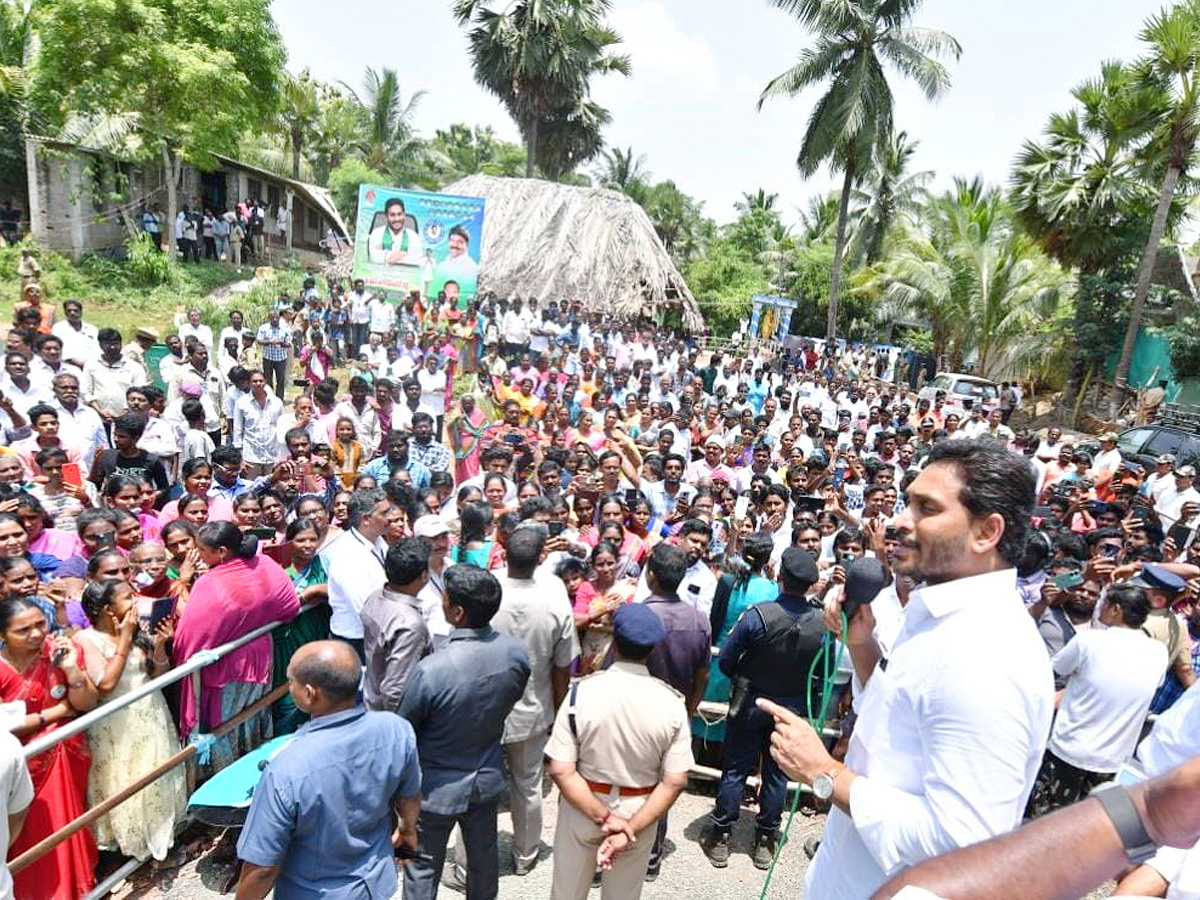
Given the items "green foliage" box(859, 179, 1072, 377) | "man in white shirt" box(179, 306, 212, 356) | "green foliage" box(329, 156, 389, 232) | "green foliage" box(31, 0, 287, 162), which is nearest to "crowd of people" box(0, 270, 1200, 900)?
"man in white shirt" box(179, 306, 212, 356)

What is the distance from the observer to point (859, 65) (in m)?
22.8

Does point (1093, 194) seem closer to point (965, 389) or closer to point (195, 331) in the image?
point (965, 389)

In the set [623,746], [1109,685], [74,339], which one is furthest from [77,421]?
[1109,685]

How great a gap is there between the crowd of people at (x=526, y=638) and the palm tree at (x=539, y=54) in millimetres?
23213

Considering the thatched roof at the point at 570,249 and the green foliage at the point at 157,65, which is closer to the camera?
the green foliage at the point at 157,65

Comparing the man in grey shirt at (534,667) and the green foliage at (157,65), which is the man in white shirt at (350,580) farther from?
the green foliage at (157,65)

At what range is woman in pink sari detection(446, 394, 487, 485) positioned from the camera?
302 inches

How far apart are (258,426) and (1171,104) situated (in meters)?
20.6

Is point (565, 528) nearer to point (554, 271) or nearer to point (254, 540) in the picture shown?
point (254, 540)

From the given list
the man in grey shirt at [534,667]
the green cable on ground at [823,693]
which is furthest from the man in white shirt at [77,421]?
the green cable on ground at [823,693]

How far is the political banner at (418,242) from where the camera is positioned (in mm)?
16906

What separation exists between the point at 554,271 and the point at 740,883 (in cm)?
1879

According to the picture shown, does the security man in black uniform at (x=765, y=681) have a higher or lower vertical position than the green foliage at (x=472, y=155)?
lower

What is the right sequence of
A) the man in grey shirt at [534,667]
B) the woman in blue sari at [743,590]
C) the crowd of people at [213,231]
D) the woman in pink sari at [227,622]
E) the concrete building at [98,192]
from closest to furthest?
the woman in pink sari at [227,622], the man in grey shirt at [534,667], the woman in blue sari at [743,590], the concrete building at [98,192], the crowd of people at [213,231]
